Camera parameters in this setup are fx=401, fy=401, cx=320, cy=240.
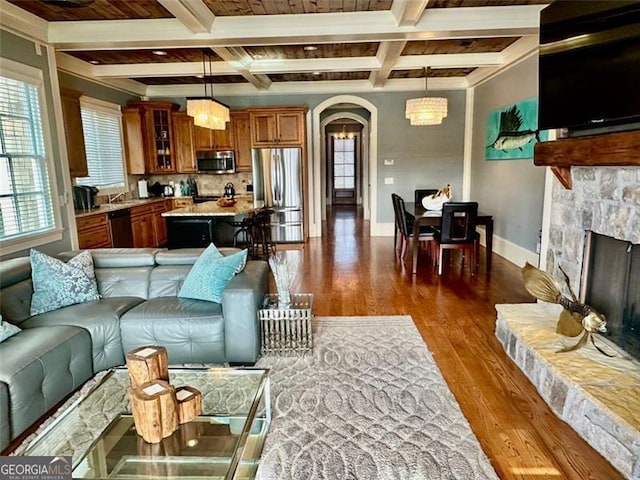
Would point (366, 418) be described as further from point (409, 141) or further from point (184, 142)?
point (184, 142)

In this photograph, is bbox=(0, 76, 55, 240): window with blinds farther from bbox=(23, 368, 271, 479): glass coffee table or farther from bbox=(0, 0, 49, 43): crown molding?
bbox=(23, 368, 271, 479): glass coffee table

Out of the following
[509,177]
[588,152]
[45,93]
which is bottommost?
[509,177]

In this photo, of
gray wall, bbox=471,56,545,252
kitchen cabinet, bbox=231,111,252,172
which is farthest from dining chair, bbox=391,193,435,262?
kitchen cabinet, bbox=231,111,252,172

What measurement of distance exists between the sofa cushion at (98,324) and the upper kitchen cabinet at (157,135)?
5.06 m

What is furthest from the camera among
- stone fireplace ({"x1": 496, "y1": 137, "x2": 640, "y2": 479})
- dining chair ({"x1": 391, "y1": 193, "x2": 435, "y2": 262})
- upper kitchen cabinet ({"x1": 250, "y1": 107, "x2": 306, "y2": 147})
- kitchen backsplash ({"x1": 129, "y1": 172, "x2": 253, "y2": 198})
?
kitchen backsplash ({"x1": 129, "y1": 172, "x2": 253, "y2": 198})

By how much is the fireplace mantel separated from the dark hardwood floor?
4.69 feet

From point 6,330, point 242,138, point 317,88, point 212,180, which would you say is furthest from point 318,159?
point 6,330

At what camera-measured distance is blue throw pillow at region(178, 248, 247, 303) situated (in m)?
2.97

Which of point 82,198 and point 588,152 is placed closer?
point 588,152

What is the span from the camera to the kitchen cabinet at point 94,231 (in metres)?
4.98

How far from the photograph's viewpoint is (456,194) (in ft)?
25.8

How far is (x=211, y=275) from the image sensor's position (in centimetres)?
299

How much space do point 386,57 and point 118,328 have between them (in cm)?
450

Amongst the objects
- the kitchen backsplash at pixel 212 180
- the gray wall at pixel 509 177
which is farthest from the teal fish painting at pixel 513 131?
the kitchen backsplash at pixel 212 180
